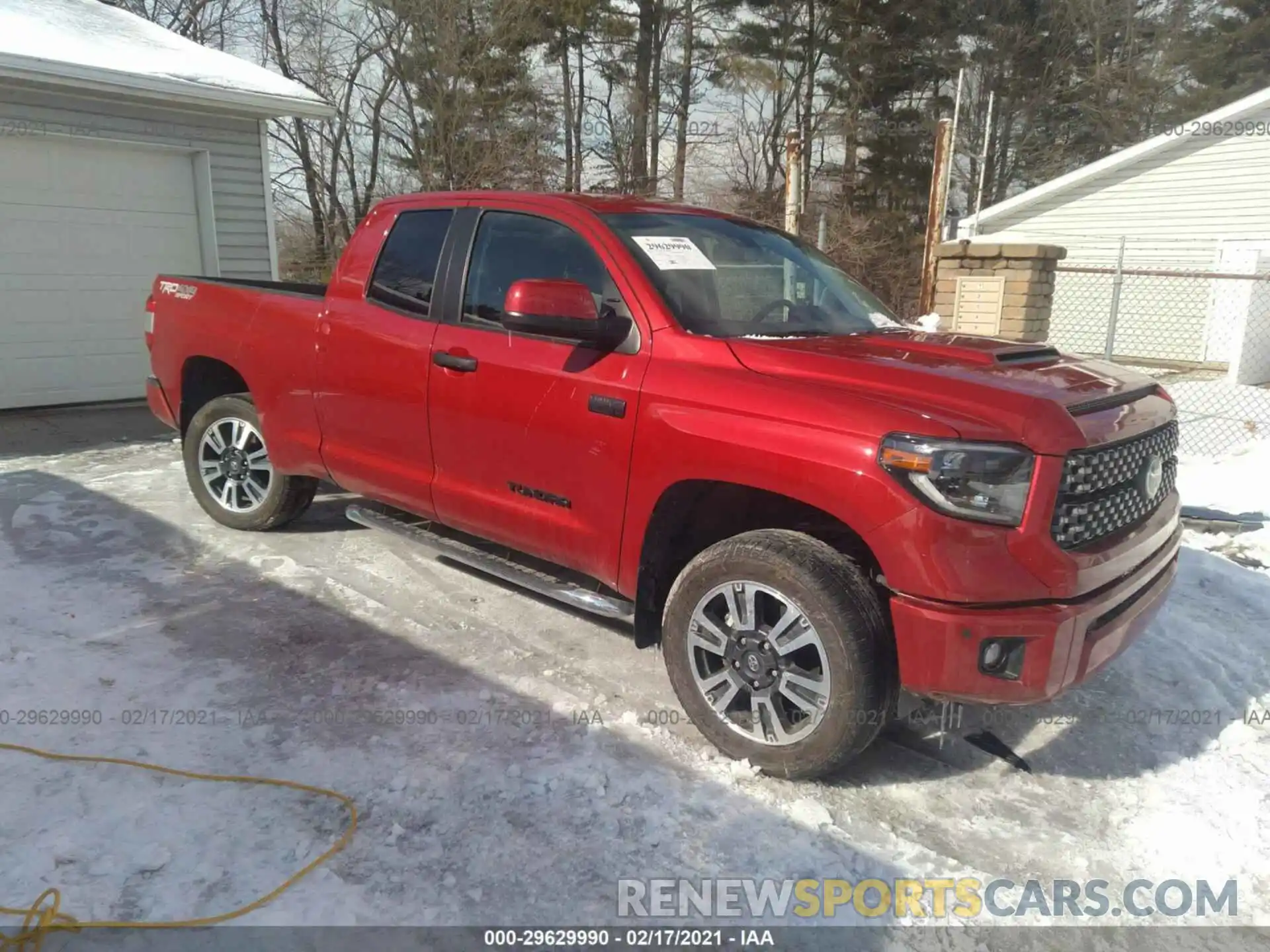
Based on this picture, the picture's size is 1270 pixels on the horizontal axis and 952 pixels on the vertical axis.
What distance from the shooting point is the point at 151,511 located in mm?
5828

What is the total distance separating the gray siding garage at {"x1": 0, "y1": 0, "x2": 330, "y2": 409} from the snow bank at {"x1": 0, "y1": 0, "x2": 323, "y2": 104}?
0.13ft

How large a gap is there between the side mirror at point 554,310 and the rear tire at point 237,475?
8.19 ft

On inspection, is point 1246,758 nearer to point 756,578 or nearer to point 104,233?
point 756,578

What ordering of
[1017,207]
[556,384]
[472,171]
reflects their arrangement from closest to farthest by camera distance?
[556,384] < [1017,207] < [472,171]

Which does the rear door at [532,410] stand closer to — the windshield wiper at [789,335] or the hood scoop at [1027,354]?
the windshield wiper at [789,335]

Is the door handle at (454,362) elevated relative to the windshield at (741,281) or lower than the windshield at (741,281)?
lower

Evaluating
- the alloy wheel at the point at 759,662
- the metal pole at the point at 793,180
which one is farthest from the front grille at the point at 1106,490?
the metal pole at the point at 793,180

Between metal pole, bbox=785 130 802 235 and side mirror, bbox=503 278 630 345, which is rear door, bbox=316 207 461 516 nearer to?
side mirror, bbox=503 278 630 345

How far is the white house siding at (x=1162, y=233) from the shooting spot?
1557 centimetres

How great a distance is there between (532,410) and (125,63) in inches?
306

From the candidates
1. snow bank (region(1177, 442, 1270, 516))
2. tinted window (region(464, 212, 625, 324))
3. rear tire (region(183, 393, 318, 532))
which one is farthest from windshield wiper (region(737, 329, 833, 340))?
snow bank (region(1177, 442, 1270, 516))

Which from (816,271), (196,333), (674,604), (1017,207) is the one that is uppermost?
(1017,207)

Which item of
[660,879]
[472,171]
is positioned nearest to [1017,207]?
[472,171]

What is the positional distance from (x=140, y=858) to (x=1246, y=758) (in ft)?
12.4
